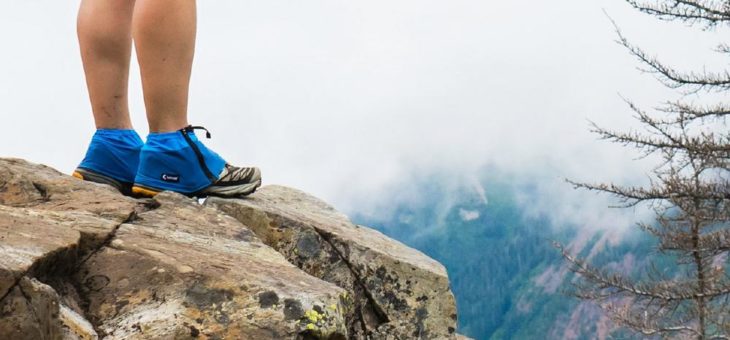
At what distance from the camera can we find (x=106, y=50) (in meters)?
4.15

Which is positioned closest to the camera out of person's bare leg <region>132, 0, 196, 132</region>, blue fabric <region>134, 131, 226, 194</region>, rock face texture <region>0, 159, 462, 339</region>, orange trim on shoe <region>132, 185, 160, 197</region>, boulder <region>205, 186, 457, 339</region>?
rock face texture <region>0, 159, 462, 339</region>

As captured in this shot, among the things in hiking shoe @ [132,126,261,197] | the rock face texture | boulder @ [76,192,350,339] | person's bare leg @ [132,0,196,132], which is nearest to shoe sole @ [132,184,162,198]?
hiking shoe @ [132,126,261,197]

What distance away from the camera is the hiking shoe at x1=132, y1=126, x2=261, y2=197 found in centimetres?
410

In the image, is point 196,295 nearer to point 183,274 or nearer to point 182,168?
point 183,274

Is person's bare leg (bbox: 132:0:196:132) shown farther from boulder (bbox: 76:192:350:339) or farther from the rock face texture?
boulder (bbox: 76:192:350:339)

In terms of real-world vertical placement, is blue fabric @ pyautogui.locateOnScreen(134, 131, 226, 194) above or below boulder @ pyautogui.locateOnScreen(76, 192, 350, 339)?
above

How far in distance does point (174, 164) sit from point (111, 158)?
50 cm

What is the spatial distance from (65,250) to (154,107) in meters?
1.22

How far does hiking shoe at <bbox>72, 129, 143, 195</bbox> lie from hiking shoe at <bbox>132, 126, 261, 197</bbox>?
0.25m

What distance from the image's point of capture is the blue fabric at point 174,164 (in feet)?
13.4

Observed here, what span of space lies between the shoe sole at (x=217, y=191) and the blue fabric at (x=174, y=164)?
25mm

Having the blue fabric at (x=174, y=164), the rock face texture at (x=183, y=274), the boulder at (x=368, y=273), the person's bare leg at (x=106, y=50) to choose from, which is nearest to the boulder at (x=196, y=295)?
the rock face texture at (x=183, y=274)

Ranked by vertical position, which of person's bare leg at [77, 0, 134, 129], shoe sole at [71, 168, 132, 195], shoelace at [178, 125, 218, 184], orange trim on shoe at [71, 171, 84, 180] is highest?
person's bare leg at [77, 0, 134, 129]

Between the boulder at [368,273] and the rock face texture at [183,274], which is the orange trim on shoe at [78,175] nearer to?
the rock face texture at [183,274]
